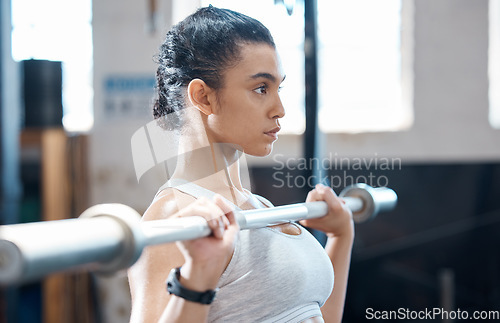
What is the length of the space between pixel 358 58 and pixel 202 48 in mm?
637

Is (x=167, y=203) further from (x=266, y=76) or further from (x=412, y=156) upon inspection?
(x=412, y=156)

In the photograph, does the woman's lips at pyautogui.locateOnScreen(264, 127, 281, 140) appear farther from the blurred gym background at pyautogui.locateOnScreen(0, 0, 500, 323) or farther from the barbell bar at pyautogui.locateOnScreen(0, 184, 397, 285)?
the blurred gym background at pyautogui.locateOnScreen(0, 0, 500, 323)

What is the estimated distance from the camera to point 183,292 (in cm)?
38

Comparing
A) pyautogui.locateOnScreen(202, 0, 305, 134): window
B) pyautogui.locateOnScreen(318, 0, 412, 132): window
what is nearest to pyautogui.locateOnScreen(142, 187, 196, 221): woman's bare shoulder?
pyautogui.locateOnScreen(202, 0, 305, 134): window

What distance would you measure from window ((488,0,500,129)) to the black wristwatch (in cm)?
185

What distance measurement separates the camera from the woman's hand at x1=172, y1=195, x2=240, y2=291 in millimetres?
376

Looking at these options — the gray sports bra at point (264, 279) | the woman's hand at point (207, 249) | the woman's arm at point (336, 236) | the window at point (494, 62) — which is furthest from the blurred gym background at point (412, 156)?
the woman's hand at point (207, 249)

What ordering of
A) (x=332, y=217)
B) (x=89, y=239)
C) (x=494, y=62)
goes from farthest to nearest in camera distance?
(x=494, y=62) → (x=332, y=217) → (x=89, y=239)

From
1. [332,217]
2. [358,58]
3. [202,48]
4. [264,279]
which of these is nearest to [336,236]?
[332,217]

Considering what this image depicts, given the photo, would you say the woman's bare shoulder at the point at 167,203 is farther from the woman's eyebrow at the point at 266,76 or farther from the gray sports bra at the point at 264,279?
the woman's eyebrow at the point at 266,76

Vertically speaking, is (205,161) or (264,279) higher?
(205,161)

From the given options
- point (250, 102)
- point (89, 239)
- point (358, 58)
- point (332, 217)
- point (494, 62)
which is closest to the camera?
point (89, 239)

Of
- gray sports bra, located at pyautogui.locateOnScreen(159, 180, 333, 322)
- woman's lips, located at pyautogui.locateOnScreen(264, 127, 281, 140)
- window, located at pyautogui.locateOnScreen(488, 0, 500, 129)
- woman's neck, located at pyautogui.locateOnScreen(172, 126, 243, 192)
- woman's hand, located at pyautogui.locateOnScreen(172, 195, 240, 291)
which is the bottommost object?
gray sports bra, located at pyautogui.locateOnScreen(159, 180, 333, 322)

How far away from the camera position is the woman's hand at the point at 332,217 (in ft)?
1.87
